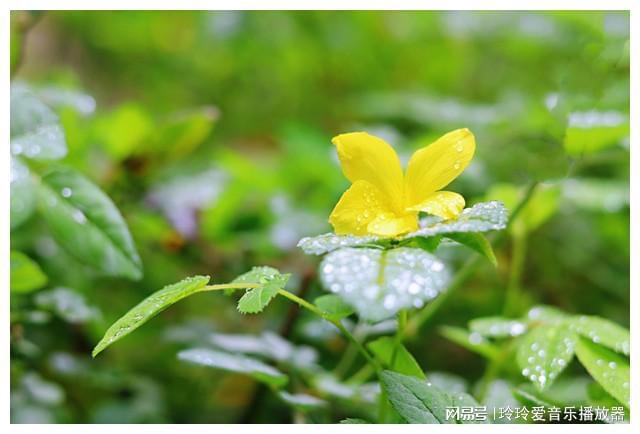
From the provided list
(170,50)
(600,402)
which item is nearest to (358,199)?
(600,402)

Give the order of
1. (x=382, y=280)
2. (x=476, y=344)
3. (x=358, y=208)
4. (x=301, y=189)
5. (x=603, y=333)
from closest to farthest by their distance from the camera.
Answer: (x=382, y=280) → (x=358, y=208) → (x=603, y=333) → (x=476, y=344) → (x=301, y=189)

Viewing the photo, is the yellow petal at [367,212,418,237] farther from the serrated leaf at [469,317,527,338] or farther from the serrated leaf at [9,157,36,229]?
the serrated leaf at [9,157,36,229]

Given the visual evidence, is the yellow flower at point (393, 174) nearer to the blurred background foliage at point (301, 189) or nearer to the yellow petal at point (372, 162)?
the yellow petal at point (372, 162)

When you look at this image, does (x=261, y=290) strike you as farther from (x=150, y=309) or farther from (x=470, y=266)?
(x=470, y=266)

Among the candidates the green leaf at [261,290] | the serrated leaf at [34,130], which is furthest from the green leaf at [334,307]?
the serrated leaf at [34,130]

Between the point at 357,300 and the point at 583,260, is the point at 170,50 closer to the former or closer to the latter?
the point at 583,260

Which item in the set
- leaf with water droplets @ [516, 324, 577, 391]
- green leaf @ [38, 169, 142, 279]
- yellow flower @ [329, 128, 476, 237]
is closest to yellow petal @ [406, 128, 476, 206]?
yellow flower @ [329, 128, 476, 237]

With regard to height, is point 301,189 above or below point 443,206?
below

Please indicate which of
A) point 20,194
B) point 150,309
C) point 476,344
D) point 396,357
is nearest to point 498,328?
point 476,344
